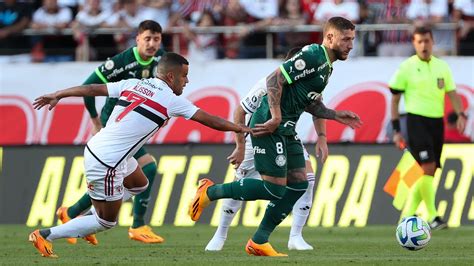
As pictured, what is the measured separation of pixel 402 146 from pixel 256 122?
15.3 ft

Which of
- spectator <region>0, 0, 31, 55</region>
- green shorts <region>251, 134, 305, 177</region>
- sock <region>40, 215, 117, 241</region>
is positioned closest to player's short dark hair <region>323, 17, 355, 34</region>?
green shorts <region>251, 134, 305, 177</region>

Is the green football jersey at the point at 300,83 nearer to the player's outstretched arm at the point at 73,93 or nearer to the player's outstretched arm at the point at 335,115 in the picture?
the player's outstretched arm at the point at 335,115

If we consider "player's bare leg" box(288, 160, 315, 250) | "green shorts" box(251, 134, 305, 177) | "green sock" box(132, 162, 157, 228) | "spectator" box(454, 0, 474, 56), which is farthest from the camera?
"spectator" box(454, 0, 474, 56)

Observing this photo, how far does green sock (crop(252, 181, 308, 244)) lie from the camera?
1220 centimetres

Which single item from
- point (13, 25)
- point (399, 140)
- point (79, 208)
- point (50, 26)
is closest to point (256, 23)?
point (50, 26)

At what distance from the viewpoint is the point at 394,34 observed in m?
20.2

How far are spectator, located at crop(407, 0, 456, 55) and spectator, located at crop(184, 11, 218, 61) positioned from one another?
333cm

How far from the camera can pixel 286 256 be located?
1211cm

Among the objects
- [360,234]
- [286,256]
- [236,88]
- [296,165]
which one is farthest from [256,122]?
[236,88]

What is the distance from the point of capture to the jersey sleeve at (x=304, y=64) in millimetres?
11781

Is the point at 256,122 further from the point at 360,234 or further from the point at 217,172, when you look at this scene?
the point at 217,172

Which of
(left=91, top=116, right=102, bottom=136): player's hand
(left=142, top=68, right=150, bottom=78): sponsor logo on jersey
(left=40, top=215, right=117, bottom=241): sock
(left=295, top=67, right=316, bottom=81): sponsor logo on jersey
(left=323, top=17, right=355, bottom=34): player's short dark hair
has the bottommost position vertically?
(left=40, top=215, right=117, bottom=241): sock

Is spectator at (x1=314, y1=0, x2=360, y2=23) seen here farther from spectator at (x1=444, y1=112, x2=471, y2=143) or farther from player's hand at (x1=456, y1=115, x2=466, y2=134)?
player's hand at (x1=456, y1=115, x2=466, y2=134)

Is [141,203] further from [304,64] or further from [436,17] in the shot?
[436,17]
